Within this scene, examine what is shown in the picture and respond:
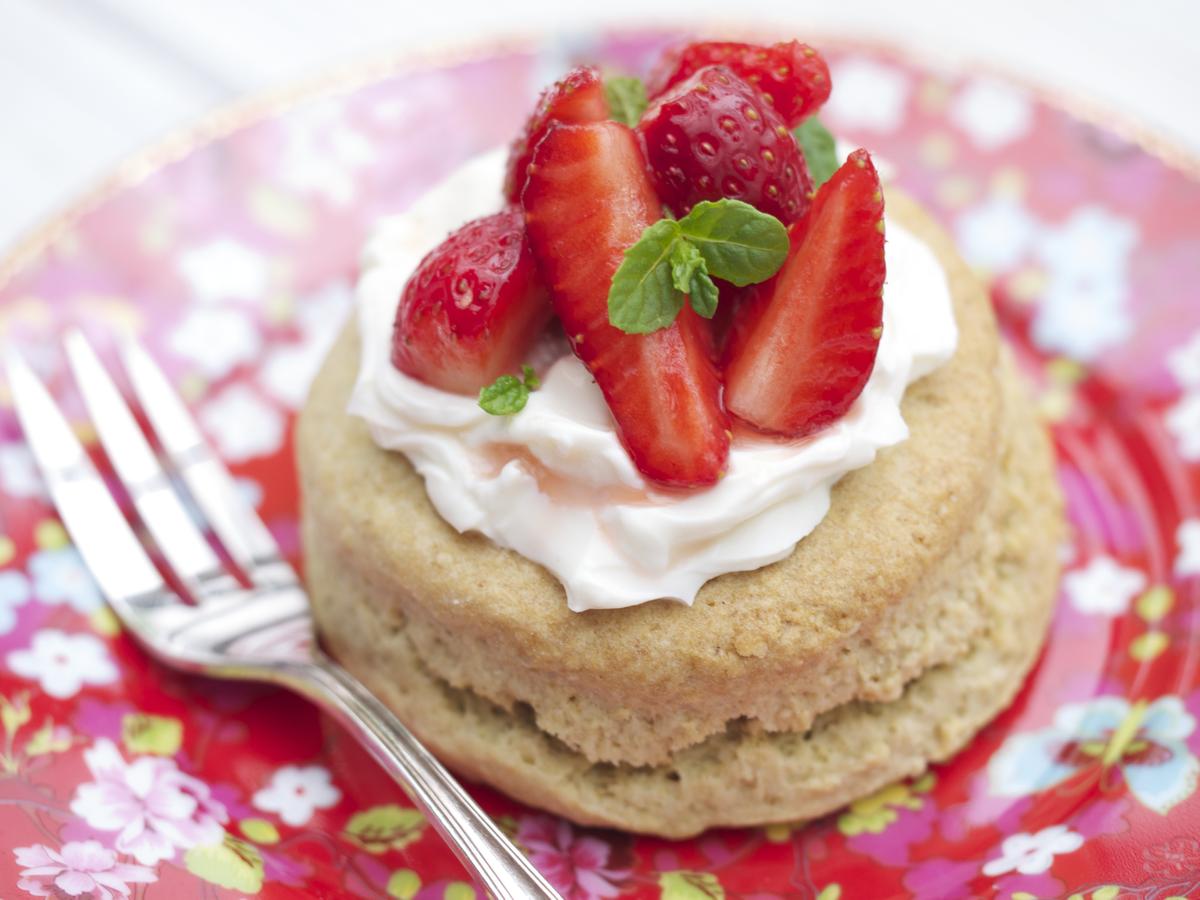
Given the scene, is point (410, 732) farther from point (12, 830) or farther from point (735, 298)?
point (735, 298)

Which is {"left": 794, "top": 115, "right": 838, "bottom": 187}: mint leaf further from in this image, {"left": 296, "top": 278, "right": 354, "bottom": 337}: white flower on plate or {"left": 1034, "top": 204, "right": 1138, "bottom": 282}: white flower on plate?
{"left": 296, "top": 278, "right": 354, "bottom": 337}: white flower on plate

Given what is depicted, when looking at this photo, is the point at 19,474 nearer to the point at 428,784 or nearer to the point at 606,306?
the point at 428,784

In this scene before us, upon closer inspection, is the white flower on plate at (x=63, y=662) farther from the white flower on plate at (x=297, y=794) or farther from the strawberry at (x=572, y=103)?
the strawberry at (x=572, y=103)

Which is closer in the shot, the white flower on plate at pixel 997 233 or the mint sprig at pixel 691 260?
the mint sprig at pixel 691 260

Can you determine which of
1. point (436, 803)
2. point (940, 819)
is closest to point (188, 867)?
point (436, 803)

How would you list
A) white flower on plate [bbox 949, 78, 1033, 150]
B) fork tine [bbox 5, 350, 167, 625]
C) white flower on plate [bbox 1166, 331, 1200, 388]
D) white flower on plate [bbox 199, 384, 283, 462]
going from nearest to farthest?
fork tine [bbox 5, 350, 167, 625], white flower on plate [bbox 1166, 331, 1200, 388], white flower on plate [bbox 199, 384, 283, 462], white flower on plate [bbox 949, 78, 1033, 150]

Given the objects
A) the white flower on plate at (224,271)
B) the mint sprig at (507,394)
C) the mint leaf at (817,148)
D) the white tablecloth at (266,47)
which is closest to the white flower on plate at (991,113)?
the white tablecloth at (266,47)

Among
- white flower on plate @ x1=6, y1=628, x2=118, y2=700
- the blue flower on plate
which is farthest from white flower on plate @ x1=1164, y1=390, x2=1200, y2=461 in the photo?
white flower on plate @ x1=6, y1=628, x2=118, y2=700
